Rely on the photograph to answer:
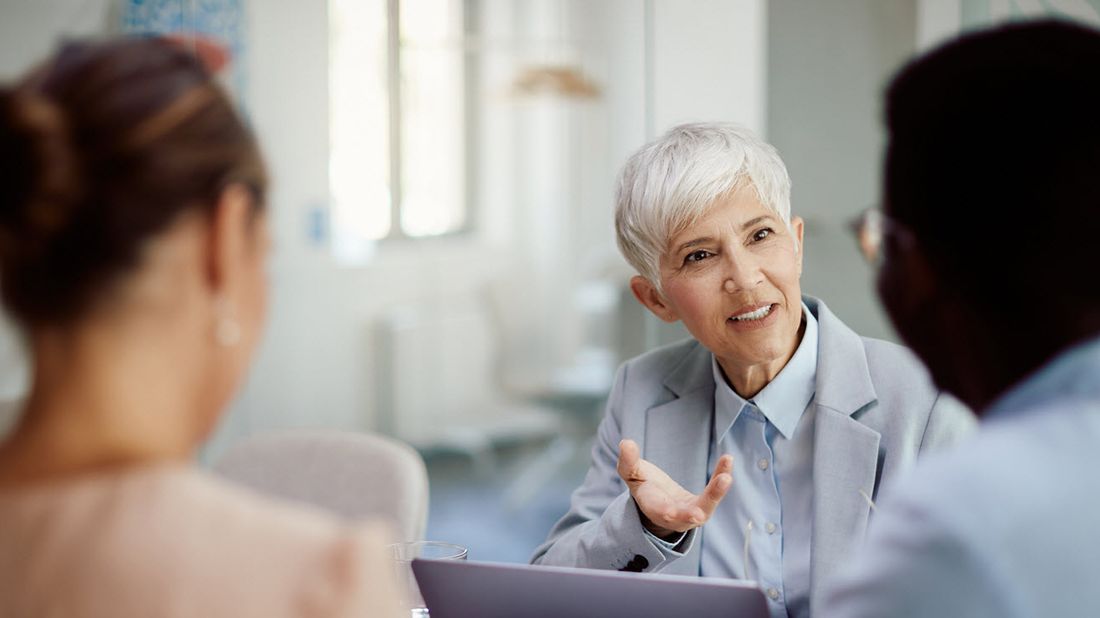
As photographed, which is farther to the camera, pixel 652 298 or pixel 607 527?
pixel 652 298

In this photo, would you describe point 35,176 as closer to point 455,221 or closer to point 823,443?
point 823,443

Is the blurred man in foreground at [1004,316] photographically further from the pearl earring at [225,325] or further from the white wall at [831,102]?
the white wall at [831,102]

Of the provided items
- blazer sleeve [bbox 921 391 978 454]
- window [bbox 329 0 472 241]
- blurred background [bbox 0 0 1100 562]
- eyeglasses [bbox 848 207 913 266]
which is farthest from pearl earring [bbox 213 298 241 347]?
window [bbox 329 0 472 241]

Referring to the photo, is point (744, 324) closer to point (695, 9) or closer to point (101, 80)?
point (101, 80)

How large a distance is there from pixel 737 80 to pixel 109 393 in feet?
9.33

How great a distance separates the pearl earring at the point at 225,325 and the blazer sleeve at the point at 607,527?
0.80m

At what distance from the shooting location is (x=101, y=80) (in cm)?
85

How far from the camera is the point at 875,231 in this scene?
105 cm

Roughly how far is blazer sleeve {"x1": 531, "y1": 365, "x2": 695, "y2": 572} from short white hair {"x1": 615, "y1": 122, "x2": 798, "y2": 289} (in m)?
0.30

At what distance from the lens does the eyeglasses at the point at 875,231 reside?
101 centimetres

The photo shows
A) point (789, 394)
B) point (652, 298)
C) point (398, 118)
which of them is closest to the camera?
point (789, 394)

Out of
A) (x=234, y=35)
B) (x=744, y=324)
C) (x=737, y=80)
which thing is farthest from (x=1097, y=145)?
(x=234, y=35)

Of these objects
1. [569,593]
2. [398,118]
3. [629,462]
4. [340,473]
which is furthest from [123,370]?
[398,118]

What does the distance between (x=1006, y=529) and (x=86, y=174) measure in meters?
0.75
